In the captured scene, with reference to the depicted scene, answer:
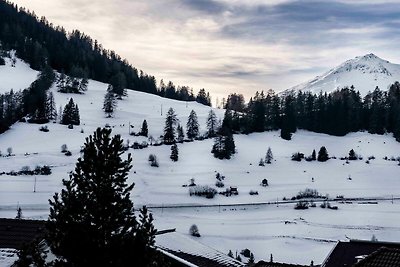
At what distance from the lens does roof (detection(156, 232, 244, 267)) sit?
19.8 m

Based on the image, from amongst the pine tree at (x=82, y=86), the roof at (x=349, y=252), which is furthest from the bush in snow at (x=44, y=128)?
the roof at (x=349, y=252)

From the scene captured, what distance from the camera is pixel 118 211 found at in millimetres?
10906

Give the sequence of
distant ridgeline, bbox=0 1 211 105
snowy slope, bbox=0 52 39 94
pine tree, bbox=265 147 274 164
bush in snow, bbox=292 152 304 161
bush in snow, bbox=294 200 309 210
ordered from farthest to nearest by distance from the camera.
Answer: distant ridgeline, bbox=0 1 211 105 → snowy slope, bbox=0 52 39 94 → bush in snow, bbox=292 152 304 161 → pine tree, bbox=265 147 274 164 → bush in snow, bbox=294 200 309 210

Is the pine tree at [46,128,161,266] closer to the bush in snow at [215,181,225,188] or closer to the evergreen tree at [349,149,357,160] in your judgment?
the bush in snow at [215,181,225,188]

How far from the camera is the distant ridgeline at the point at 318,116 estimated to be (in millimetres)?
107812

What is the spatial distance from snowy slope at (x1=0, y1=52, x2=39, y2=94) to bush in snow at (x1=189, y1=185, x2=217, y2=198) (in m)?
73.2

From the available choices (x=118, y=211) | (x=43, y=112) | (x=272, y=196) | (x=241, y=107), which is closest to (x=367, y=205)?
(x=272, y=196)

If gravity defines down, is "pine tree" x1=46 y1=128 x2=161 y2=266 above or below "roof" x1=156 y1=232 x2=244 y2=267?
above

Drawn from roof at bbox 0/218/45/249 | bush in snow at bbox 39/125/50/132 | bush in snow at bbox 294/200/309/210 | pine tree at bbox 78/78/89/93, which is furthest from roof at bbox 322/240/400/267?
pine tree at bbox 78/78/89/93

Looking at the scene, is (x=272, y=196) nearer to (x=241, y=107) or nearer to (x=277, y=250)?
(x=277, y=250)

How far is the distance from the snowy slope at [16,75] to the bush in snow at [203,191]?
73.2m

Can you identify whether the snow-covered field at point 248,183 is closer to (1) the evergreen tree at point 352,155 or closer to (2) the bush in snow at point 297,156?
(2) the bush in snow at point 297,156

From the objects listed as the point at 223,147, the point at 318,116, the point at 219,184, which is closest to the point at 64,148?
the point at 223,147

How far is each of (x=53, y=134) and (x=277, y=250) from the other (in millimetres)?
58528
